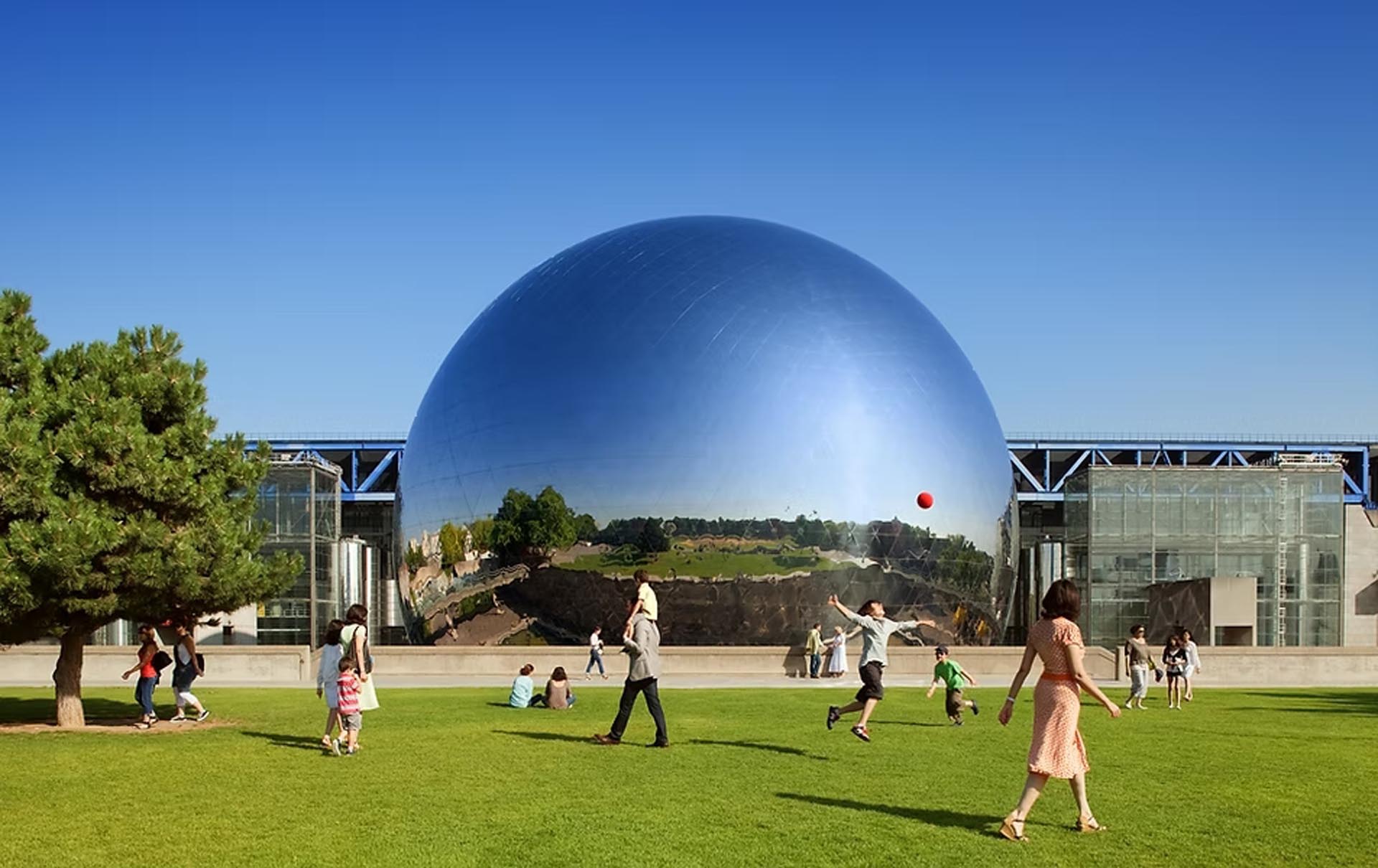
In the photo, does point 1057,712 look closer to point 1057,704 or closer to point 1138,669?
point 1057,704

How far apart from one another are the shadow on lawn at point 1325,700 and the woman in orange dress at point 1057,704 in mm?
14078

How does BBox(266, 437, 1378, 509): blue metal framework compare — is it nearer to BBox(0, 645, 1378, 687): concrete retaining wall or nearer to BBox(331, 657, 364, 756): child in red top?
BBox(0, 645, 1378, 687): concrete retaining wall

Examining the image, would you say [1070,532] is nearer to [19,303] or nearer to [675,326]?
[675,326]

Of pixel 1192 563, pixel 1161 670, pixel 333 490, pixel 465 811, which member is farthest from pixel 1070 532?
pixel 465 811

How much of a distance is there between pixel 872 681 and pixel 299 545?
95.9 ft

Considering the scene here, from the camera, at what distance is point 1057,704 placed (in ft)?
32.6

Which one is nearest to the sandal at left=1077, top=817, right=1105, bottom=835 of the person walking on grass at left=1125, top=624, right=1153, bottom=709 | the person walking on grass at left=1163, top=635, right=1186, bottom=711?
the person walking on grass at left=1125, top=624, right=1153, bottom=709

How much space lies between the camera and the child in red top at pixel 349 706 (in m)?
14.8

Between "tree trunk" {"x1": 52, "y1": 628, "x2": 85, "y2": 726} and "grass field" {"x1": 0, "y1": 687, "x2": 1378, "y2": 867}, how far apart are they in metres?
1.18

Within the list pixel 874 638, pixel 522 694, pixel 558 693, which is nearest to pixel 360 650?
pixel 874 638

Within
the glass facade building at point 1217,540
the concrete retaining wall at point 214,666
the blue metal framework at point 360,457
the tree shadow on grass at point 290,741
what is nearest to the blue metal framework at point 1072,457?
the blue metal framework at point 360,457

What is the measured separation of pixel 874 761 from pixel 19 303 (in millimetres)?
13100

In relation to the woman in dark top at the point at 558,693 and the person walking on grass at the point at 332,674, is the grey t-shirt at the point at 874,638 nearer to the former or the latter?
the person walking on grass at the point at 332,674

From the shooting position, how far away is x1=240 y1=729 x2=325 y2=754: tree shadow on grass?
51.6 feet
